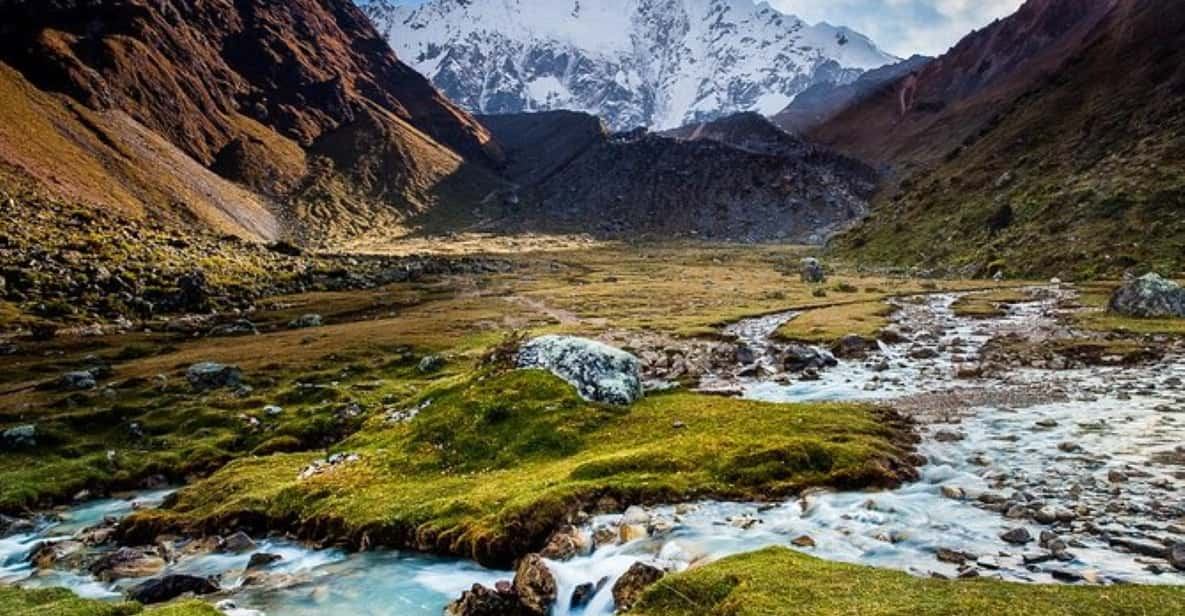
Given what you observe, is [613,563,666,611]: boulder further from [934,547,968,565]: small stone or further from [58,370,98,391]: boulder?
[58,370,98,391]: boulder

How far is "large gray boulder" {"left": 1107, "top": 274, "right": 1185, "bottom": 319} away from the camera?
43.3 m

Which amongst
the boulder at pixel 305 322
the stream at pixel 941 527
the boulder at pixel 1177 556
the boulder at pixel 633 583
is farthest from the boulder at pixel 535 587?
the boulder at pixel 305 322

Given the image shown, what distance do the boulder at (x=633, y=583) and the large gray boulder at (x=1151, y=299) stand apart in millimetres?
42835

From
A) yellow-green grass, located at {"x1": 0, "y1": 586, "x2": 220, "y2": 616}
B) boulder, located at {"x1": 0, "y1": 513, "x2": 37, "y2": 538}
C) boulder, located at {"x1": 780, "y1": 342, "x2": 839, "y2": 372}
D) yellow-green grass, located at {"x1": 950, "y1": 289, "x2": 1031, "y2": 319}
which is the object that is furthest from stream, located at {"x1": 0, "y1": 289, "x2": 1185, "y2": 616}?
yellow-green grass, located at {"x1": 950, "y1": 289, "x2": 1031, "y2": 319}

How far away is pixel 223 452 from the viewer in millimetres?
32469

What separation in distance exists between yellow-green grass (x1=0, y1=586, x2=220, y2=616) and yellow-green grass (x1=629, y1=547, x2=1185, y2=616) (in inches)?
347

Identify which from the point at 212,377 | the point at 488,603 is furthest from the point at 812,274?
the point at 488,603

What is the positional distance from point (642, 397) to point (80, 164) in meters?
170

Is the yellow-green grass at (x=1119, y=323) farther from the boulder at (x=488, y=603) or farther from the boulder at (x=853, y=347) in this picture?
the boulder at (x=488, y=603)

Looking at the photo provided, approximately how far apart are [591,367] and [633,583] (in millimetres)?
14413

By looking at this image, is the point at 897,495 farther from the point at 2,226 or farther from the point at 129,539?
the point at 2,226

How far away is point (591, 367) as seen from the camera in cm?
A: 2880

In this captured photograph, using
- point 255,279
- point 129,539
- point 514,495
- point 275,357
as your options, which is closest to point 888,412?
point 514,495

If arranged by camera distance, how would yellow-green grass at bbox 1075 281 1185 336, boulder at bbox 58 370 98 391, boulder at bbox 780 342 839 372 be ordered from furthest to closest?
boulder at bbox 58 370 98 391 → boulder at bbox 780 342 839 372 → yellow-green grass at bbox 1075 281 1185 336
